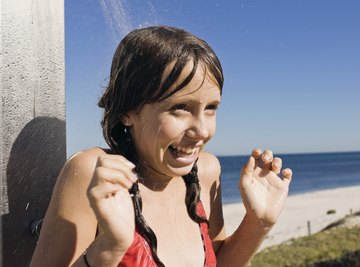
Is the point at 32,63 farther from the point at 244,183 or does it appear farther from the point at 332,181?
the point at 332,181

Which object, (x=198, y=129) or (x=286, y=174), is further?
(x=286, y=174)

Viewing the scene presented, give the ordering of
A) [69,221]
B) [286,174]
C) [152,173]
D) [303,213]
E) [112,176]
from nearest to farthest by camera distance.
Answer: [112,176]
[69,221]
[152,173]
[286,174]
[303,213]

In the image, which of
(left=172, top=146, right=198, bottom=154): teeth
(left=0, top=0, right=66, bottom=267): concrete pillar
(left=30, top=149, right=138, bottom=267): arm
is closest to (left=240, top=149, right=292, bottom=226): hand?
(left=172, top=146, right=198, bottom=154): teeth

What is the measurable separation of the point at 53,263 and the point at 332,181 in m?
73.7

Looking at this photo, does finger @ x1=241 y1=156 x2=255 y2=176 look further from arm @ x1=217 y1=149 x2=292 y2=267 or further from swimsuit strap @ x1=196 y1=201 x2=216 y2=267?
swimsuit strap @ x1=196 y1=201 x2=216 y2=267

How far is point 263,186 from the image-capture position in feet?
5.79

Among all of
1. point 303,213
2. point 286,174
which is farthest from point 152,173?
point 303,213

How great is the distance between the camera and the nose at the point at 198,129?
1.49 metres

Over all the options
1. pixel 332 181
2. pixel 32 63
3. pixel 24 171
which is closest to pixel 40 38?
pixel 32 63

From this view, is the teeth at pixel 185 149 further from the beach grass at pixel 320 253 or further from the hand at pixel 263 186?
the beach grass at pixel 320 253

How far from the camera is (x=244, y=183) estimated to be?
1722mm

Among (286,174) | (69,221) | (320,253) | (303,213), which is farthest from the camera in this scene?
(303,213)

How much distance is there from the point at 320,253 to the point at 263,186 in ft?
29.2

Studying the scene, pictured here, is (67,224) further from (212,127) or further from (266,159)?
(266,159)
